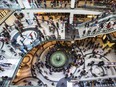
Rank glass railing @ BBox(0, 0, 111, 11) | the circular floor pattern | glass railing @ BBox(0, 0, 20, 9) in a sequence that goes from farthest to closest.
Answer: the circular floor pattern < glass railing @ BBox(0, 0, 20, 9) < glass railing @ BBox(0, 0, 111, 11)

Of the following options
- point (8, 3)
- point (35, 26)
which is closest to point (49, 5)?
point (35, 26)

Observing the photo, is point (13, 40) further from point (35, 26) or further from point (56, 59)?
point (56, 59)

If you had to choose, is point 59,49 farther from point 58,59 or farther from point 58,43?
point 58,59

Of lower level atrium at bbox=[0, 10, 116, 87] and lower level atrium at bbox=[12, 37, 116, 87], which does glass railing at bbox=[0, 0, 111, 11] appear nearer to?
lower level atrium at bbox=[0, 10, 116, 87]

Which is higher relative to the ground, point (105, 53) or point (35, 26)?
point (35, 26)

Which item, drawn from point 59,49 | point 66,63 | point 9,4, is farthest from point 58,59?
point 9,4

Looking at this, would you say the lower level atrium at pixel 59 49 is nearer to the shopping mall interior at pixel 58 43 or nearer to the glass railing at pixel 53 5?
the shopping mall interior at pixel 58 43

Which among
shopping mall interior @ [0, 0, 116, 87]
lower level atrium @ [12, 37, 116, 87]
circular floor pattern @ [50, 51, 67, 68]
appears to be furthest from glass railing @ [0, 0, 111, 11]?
circular floor pattern @ [50, 51, 67, 68]

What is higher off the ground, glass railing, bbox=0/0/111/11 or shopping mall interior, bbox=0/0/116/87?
glass railing, bbox=0/0/111/11
